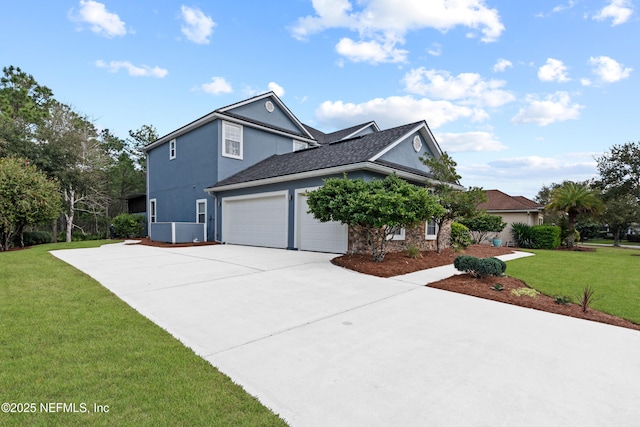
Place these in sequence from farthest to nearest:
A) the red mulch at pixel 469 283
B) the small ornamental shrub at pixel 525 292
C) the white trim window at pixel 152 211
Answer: the white trim window at pixel 152 211 < the small ornamental shrub at pixel 525 292 < the red mulch at pixel 469 283

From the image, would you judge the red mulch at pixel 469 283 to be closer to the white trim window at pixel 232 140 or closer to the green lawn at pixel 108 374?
the green lawn at pixel 108 374

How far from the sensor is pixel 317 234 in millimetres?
11562

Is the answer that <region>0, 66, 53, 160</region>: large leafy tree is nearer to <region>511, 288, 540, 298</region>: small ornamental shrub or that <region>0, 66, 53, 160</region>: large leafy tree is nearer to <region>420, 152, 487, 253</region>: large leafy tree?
<region>420, 152, 487, 253</region>: large leafy tree

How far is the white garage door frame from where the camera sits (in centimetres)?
1083

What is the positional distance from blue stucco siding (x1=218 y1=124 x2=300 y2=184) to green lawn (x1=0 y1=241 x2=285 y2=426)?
11674 millimetres

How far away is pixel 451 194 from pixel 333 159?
4437 mm

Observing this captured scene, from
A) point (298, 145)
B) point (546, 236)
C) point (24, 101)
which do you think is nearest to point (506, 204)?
point (546, 236)

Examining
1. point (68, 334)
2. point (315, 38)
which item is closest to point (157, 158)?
point (315, 38)

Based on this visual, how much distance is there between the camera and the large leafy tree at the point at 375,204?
25.6 ft

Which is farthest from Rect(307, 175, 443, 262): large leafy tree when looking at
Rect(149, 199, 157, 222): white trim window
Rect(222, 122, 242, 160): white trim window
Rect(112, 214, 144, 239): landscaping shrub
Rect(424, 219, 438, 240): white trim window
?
Rect(112, 214, 144, 239): landscaping shrub

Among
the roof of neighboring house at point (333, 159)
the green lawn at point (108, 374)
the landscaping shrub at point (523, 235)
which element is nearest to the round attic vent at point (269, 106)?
the roof of neighboring house at point (333, 159)

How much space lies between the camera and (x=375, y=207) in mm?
7695

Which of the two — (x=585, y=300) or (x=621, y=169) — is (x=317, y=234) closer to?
(x=585, y=300)

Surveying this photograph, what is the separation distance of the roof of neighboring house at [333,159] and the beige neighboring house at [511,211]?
12.6 meters
